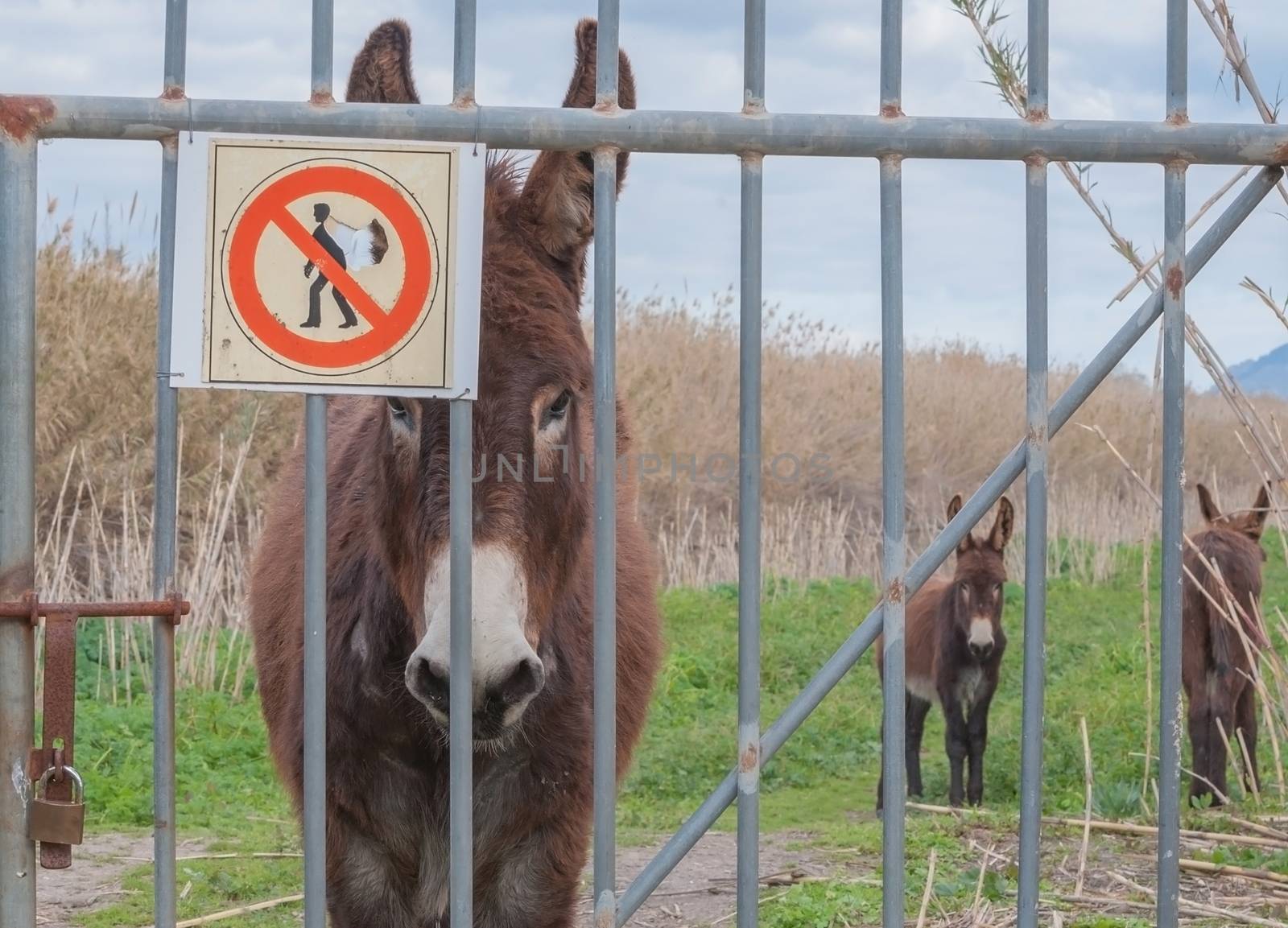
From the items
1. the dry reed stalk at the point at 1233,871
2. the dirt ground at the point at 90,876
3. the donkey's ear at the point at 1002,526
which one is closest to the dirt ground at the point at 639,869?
the dirt ground at the point at 90,876

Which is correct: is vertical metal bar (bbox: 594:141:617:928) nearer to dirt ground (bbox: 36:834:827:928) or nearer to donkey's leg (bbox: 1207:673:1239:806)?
dirt ground (bbox: 36:834:827:928)

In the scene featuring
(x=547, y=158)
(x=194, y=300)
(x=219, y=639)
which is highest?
(x=547, y=158)

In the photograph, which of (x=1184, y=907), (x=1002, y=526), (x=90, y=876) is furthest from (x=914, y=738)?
(x=90, y=876)

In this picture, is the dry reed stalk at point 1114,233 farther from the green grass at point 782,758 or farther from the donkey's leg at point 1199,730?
the donkey's leg at point 1199,730

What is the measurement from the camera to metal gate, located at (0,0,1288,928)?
1.97 meters

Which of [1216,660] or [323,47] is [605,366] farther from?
[1216,660]

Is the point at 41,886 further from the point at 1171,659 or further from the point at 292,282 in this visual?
the point at 1171,659

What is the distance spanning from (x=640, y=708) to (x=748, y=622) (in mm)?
2130

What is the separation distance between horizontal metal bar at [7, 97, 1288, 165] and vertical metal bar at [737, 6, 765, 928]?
7cm

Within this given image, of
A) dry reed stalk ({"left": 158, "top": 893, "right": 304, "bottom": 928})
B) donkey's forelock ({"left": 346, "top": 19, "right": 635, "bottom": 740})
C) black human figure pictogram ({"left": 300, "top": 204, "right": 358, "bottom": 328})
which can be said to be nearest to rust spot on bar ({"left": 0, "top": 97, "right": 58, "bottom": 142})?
black human figure pictogram ({"left": 300, "top": 204, "right": 358, "bottom": 328})

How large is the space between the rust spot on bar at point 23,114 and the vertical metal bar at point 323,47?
16.9 inches

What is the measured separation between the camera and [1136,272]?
102 inches

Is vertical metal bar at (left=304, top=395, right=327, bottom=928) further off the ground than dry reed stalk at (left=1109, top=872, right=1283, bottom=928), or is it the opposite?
vertical metal bar at (left=304, top=395, right=327, bottom=928)

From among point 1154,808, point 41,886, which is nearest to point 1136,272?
point 1154,808
